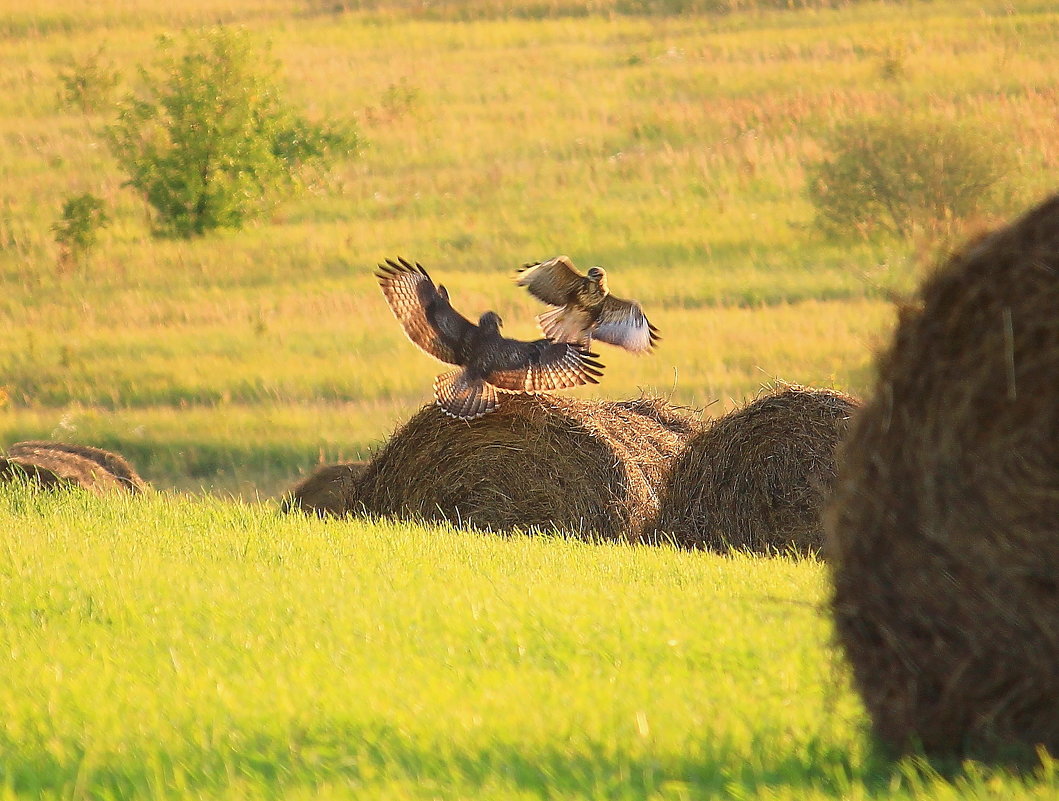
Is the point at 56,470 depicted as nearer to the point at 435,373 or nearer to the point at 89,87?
the point at 435,373

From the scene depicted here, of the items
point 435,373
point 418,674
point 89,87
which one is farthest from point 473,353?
point 89,87

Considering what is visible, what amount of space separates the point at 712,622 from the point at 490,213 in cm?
2823

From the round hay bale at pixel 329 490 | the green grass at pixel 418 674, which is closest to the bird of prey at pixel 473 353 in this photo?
the round hay bale at pixel 329 490

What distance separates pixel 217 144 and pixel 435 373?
15.9m

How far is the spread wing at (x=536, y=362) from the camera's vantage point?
11.3 metres

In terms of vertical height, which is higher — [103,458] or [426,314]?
[426,314]

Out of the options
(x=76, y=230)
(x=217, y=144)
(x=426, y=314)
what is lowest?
(x=76, y=230)

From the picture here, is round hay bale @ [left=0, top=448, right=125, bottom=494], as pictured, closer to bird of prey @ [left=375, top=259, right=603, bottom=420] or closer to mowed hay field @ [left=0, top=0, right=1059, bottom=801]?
mowed hay field @ [left=0, top=0, right=1059, bottom=801]

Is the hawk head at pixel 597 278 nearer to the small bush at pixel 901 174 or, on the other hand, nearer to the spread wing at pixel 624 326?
the spread wing at pixel 624 326

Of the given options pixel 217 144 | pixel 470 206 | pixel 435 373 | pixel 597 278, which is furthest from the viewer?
pixel 217 144

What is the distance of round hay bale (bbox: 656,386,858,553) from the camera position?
11188 millimetres

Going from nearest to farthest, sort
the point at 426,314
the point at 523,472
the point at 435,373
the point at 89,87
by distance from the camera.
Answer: the point at 426,314 → the point at 523,472 → the point at 435,373 → the point at 89,87

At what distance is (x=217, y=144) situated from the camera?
36781 mm

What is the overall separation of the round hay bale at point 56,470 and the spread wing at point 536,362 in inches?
130
